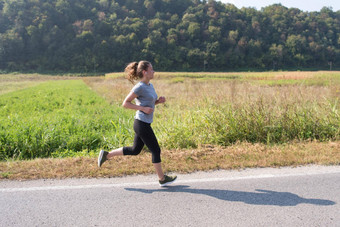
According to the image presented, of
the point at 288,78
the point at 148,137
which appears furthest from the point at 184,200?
the point at 288,78

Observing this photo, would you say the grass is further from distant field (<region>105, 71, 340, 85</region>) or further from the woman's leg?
distant field (<region>105, 71, 340, 85</region>)

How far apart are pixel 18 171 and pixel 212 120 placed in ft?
14.4

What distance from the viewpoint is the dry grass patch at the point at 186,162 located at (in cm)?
435

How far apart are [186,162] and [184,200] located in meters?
1.50

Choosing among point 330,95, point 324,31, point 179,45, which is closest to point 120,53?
point 179,45

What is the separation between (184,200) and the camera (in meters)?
3.42

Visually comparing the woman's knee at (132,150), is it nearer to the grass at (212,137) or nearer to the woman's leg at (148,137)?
the woman's leg at (148,137)

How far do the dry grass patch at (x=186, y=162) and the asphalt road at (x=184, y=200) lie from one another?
232mm

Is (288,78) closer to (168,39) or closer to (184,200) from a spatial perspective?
(184,200)

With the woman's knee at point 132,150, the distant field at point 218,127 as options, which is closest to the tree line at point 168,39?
the distant field at point 218,127

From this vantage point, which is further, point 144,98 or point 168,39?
point 168,39

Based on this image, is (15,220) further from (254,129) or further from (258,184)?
(254,129)

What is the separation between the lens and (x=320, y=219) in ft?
9.43

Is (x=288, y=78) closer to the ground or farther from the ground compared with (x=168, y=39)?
closer to the ground
